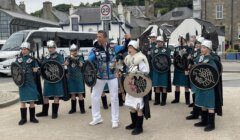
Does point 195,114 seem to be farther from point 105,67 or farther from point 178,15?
point 178,15

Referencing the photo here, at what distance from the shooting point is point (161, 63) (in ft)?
33.8

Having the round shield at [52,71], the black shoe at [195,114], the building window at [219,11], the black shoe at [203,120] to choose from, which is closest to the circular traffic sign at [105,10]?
the round shield at [52,71]

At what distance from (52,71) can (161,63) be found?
3.02 metres

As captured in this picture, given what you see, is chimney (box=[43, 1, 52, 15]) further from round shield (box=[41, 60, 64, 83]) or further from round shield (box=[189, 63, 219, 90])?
round shield (box=[189, 63, 219, 90])

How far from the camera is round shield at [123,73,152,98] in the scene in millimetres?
7496

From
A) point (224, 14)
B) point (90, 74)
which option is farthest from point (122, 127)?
point (224, 14)

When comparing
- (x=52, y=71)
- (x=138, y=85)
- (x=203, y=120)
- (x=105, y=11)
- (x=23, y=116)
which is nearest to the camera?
(x=138, y=85)

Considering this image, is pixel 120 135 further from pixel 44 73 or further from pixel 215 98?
pixel 44 73

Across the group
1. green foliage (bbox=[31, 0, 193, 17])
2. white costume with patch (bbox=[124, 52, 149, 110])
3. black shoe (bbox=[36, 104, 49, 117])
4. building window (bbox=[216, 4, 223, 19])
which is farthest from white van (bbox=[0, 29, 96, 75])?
green foliage (bbox=[31, 0, 193, 17])

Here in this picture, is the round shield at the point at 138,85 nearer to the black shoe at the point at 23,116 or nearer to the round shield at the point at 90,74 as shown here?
the round shield at the point at 90,74

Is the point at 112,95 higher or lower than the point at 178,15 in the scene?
lower

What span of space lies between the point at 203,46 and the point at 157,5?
97970mm

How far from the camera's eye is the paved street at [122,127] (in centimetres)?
753

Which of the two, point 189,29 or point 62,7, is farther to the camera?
point 62,7
